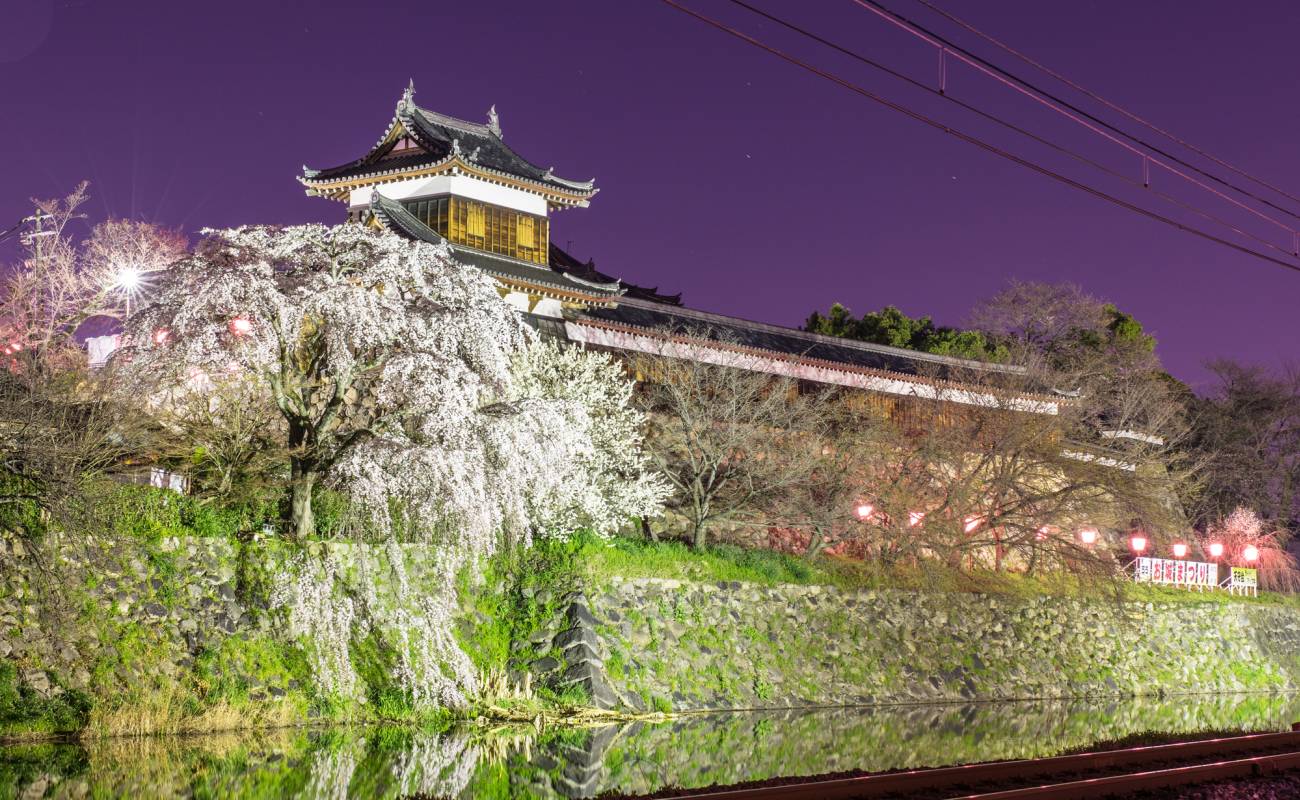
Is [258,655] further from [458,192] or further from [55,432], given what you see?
[458,192]

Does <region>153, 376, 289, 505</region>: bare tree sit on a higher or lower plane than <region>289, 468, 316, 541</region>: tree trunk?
higher

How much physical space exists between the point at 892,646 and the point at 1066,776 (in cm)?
1326

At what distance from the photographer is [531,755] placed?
53.3 feet

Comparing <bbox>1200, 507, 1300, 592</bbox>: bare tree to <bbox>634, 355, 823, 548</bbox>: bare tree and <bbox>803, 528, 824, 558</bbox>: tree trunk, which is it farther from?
<bbox>634, 355, 823, 548</bbox>: bare tree

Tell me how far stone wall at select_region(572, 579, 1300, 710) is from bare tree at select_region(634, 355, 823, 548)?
311 cm

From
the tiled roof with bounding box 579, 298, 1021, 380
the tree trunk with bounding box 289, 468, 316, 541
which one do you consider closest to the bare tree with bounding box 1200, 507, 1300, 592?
the tiled roof with bounding box 579, 298, 1021, 380

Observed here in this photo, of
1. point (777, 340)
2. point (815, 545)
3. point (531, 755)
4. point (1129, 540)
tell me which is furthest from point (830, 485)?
point (1129, 540)

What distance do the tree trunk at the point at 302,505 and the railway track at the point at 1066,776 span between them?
9.92 metres

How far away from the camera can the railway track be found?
1172 cm

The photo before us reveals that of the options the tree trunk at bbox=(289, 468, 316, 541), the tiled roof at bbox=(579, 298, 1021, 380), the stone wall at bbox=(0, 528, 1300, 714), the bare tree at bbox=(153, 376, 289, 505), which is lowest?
the stone wall at bbox=(0, 528, 1300, 714)

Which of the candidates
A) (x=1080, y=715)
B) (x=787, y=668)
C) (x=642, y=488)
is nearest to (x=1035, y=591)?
(x=1080, y=715)

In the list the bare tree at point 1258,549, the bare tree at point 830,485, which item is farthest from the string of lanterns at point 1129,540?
the bare tree at point 1258,549

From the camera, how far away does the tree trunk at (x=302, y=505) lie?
749 inches

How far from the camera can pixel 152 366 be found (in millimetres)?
17438
